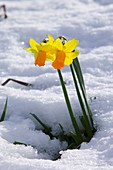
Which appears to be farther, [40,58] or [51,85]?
[51,85]

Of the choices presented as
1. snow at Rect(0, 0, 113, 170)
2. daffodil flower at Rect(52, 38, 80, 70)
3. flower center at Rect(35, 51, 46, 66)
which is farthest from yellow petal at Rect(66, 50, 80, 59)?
snow at Rect(0, 0, 113, 170)

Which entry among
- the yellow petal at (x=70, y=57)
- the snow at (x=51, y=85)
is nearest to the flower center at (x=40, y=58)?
the yellow petal at (x=70, y=57)

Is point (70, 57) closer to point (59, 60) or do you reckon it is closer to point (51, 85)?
point (59, 60)

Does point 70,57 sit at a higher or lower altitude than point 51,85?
higher

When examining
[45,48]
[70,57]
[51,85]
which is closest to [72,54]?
[70,57]

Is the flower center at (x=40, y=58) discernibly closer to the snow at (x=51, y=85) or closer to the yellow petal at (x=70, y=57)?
the yellow petal at (x=70, y=57)

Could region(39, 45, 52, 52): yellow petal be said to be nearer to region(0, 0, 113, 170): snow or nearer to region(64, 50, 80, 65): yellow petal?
region(64, 50, 80, 65): yellow petal

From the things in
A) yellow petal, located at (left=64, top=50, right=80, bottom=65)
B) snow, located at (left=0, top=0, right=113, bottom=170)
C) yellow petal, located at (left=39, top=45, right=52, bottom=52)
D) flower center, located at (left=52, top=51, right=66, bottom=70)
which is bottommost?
snow, located at (left=0, top=0, right=113, bottom=170)

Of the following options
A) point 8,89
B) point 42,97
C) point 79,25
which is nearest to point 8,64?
point 8,89
